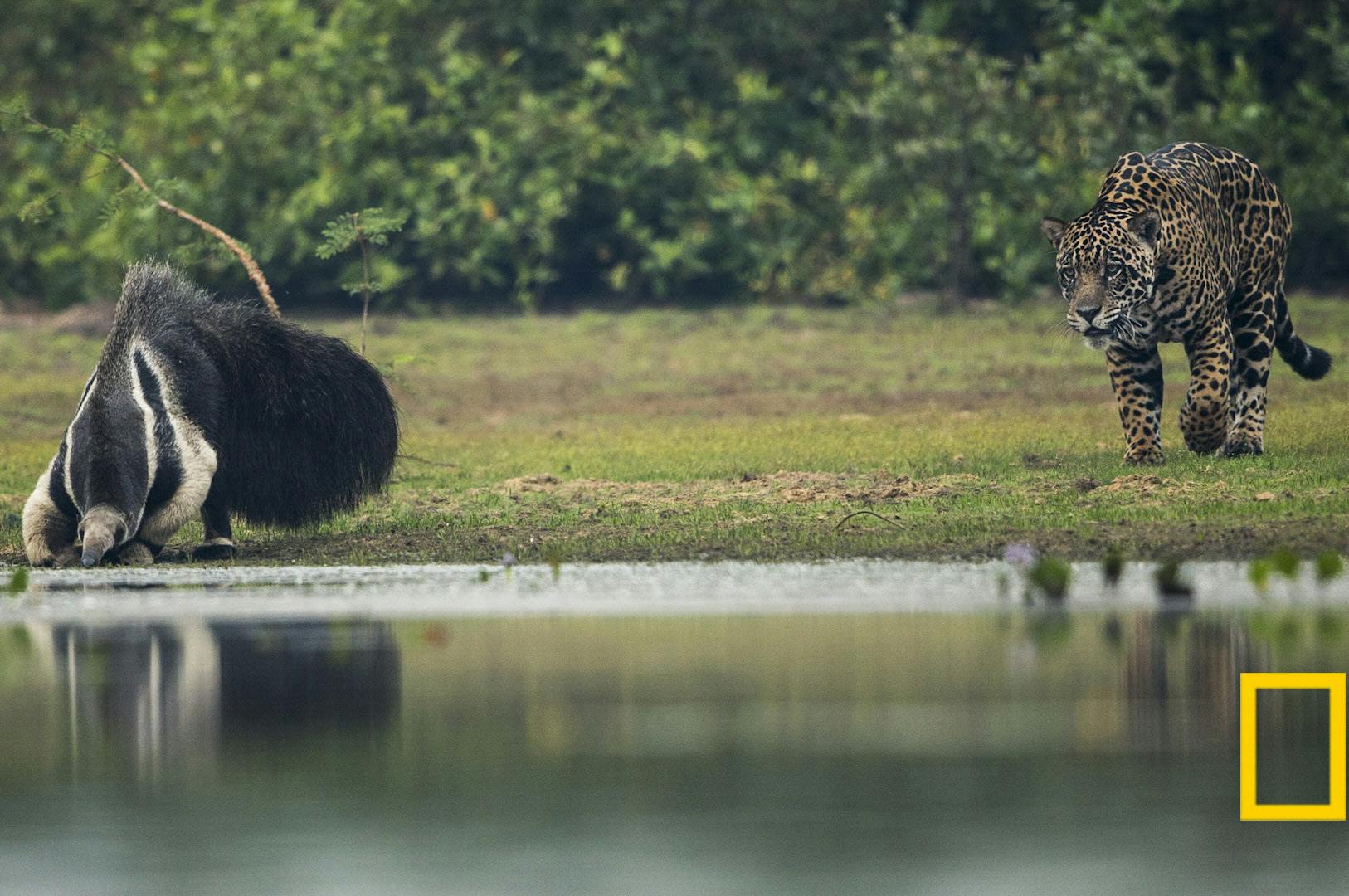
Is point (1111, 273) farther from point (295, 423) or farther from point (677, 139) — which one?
point (677, 139)

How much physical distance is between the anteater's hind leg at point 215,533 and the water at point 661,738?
4.46 feet

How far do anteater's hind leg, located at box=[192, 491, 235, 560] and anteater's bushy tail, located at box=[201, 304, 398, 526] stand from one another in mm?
107

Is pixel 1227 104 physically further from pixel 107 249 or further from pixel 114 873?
pixel 114 873

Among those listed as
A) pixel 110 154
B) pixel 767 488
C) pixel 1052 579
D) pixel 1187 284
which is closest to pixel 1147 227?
pixel 1187 284

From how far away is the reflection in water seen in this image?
6.66 meters

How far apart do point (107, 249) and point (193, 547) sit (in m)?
14.2

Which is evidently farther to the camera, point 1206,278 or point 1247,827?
point 1206,278

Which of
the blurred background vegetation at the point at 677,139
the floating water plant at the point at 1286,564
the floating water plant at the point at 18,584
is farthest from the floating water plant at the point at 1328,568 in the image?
the blurred background vegetation at the point at 677,139

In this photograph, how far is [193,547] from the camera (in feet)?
43.6

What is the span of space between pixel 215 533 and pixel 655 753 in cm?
601

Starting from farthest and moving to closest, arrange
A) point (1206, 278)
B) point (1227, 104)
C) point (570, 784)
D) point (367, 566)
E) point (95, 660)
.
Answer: point (1227, 104) < point (1206, 278) < point (367, 566) < point (95, 660) < point (570, 784)

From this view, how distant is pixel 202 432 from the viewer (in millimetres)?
12828

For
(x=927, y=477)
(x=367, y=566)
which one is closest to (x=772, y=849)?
(x=367, y=566)

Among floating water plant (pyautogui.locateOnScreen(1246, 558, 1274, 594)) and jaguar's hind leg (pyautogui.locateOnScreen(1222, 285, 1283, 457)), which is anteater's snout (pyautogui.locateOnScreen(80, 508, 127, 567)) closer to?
floating water plant (pyautogui.locateOnScreen(1246, 558, 1274, 594))
